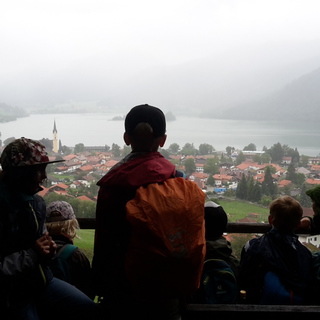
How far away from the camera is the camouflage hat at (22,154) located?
4.64 ft

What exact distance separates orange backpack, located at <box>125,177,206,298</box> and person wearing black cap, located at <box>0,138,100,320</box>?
450 mm

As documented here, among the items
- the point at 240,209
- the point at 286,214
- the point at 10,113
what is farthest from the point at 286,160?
the point at 10,113

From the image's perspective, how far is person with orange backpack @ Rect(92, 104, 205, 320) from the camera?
1.18 metres

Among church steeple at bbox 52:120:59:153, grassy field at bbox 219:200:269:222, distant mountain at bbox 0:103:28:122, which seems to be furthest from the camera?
distant mountain at bbox 0:103:28:122

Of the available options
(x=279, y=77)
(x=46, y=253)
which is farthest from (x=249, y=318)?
(x=279, y=77)

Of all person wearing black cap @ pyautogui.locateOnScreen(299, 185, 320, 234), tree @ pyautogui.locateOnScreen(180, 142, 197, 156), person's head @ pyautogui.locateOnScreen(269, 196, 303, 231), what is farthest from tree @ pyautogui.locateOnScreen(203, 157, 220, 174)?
person's head @ pyautogui.locateOnScreen(269, 196, 303, 231)

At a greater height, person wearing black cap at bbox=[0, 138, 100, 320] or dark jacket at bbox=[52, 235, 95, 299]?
person wearing black cap at bbox=[0, 138, 100, 320]

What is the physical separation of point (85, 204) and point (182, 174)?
1823mm

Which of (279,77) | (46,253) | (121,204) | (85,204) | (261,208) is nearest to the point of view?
(121,204)

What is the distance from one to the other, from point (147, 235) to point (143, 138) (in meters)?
0.44

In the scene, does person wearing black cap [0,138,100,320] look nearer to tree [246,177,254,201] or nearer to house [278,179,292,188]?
tree [246,177,254,201]

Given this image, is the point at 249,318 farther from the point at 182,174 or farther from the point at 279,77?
the point at 279,77

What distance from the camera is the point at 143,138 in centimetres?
142

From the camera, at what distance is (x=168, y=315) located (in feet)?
4.35
